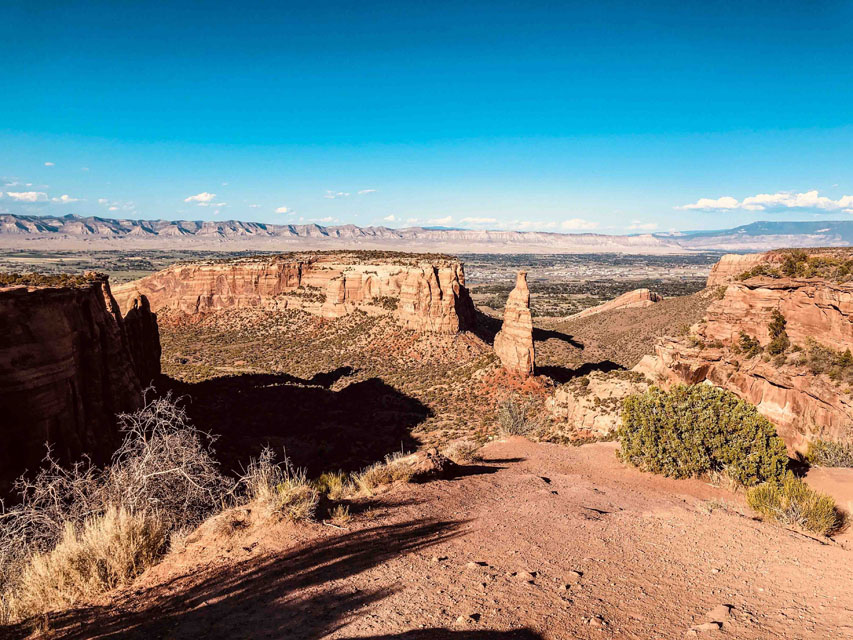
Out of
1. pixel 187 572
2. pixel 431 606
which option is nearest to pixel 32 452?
pixel 187 572

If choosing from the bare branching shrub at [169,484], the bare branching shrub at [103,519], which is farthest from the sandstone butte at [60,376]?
the bare branching shrub at [169,484]

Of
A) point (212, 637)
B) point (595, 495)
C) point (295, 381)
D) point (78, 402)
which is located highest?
point (212, 637)

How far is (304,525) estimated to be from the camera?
27.9 feet

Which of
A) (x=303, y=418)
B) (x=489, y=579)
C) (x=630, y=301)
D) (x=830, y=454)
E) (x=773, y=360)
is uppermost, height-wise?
(x=773, y=360)

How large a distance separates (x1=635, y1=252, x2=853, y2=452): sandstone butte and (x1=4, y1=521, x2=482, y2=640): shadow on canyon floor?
676 inches

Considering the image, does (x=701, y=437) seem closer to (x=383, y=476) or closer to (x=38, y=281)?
(x=383, y=476)

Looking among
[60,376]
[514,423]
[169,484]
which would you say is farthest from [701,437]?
[60,376]

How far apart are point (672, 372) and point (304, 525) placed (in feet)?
66.7

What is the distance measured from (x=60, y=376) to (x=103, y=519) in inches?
459

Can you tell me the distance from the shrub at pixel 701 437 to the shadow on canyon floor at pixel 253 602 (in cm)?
1139

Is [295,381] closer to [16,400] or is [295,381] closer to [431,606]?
[16,400]

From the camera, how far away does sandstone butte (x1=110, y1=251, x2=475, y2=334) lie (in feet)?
159

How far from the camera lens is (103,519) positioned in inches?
298

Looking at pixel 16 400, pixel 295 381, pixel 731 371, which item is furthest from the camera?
pixel 295 381
